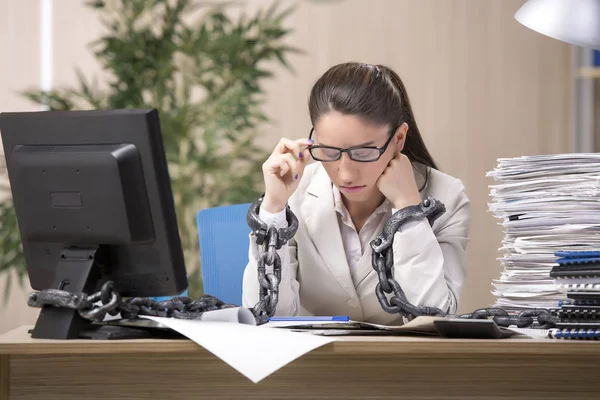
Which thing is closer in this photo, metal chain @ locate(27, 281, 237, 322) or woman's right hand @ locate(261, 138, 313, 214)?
metal chain @ locate(27, 281, 237, 322)

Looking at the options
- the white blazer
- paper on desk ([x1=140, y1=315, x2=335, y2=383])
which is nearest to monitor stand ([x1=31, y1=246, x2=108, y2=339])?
paper on desk ([x1=140, y1=315, x2=335, y2=383])

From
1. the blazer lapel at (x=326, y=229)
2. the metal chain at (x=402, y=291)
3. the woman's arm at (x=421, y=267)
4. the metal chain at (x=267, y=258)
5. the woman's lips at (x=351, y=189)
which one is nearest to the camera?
the metal chain at (x=402, y=291)

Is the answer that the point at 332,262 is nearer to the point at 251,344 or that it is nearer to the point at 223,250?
the point at 223,250

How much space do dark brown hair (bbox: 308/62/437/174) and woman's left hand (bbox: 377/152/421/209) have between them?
12 cm

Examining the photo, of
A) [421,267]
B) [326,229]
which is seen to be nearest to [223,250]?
[326,229]

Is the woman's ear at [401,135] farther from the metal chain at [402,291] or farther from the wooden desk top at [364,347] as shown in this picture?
the wooden desk top at [364,347]

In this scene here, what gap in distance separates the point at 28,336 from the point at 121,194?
30 cm

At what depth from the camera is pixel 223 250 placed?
7.70ft

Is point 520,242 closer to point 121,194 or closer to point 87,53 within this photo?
point 121,194

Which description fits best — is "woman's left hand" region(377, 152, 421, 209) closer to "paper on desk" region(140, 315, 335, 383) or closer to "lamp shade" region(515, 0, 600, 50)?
"lamp shade" region(515, 0, 600, 50)

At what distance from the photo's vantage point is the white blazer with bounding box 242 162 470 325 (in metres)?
2.00

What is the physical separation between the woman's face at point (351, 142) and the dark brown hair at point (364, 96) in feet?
0.08

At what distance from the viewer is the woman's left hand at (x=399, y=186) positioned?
189cm

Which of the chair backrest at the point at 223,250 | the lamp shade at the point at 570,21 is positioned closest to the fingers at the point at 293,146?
the chair backrest at the point at 223,250
